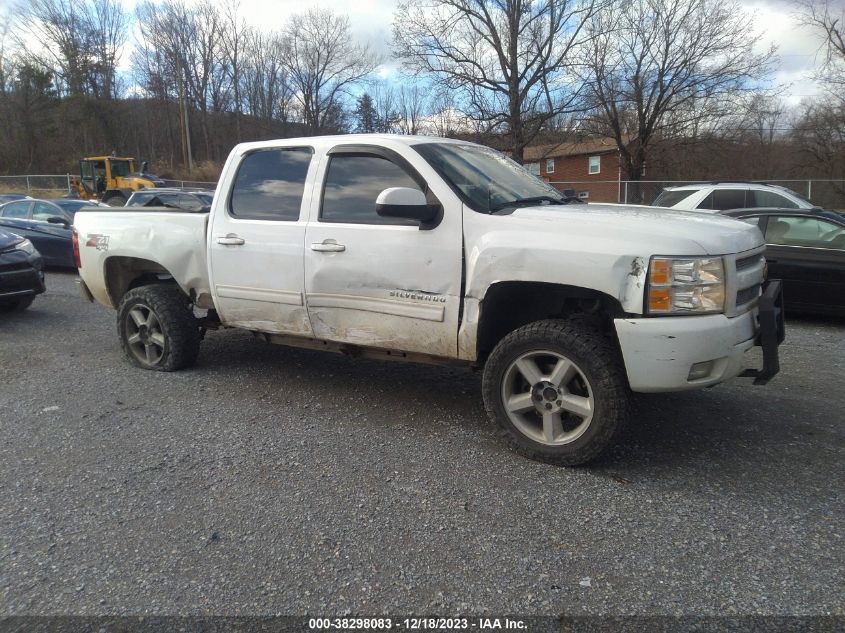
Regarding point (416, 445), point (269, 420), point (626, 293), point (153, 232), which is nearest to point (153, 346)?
point (153, 232)

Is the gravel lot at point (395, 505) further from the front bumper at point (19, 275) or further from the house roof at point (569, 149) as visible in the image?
the house roof at point (569, 149)

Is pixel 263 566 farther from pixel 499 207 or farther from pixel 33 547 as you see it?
pixel 499 207

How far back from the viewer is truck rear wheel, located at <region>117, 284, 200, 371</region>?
17.8 feet

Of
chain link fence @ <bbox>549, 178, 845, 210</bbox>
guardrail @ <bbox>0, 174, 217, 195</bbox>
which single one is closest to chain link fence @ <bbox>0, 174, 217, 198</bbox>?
guardrail @ <bbox>0, 174, 217, 195</bbox>

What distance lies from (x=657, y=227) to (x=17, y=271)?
7586mm

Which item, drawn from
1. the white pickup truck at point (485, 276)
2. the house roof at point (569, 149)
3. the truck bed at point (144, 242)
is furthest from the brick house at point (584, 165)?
the white pickup truck at point (485, 276)

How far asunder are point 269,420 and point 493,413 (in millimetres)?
1626

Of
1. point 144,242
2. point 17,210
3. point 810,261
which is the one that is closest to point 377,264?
point 144,242

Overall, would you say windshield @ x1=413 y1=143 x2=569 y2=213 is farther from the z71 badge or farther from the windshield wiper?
the z71 badge

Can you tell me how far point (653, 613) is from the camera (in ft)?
7.90

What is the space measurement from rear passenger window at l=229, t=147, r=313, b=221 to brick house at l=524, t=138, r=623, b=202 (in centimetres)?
1801

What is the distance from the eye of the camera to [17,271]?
7770mm

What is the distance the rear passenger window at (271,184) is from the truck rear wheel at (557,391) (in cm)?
193

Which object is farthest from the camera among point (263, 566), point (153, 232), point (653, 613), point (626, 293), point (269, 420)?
point (153, 232)
